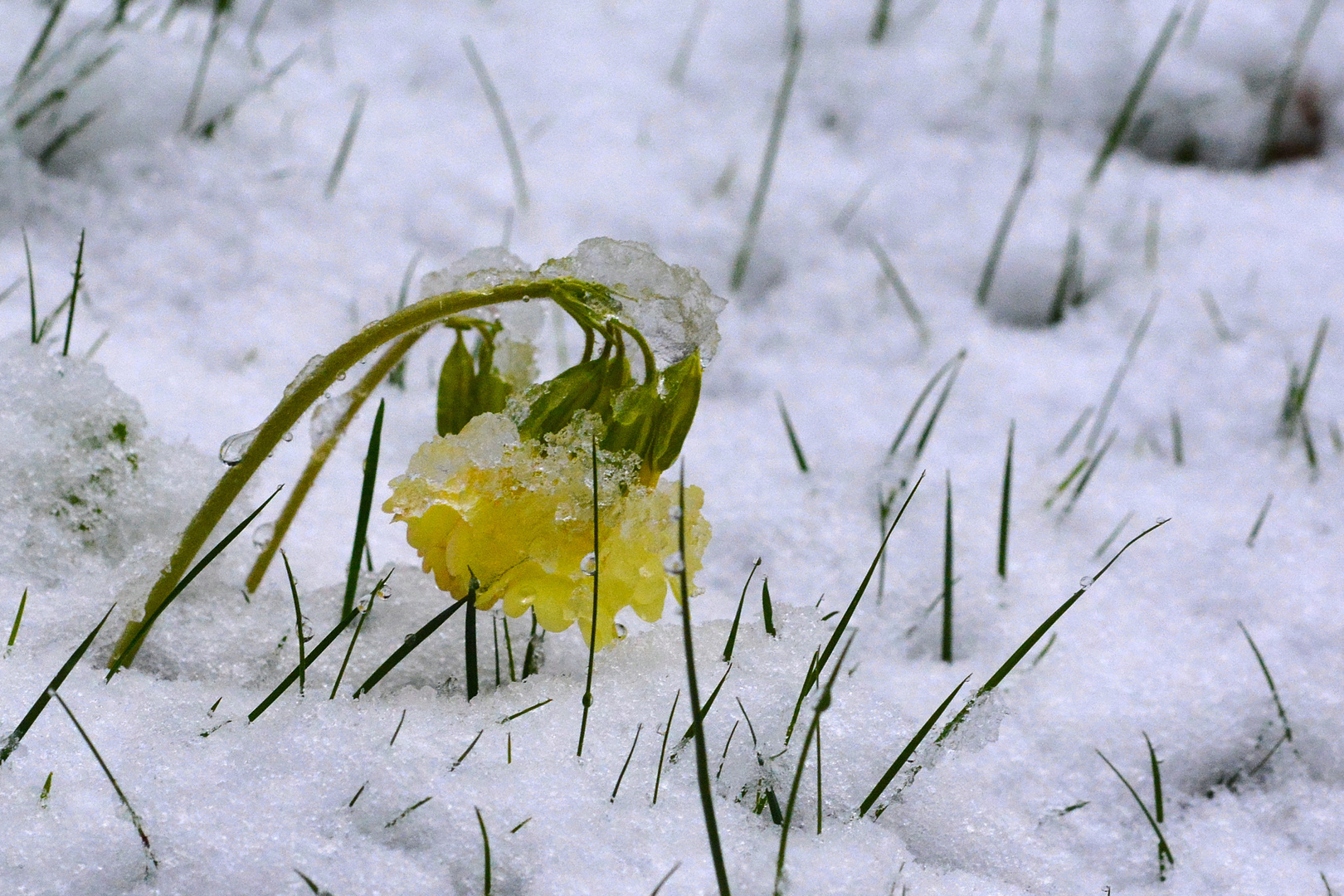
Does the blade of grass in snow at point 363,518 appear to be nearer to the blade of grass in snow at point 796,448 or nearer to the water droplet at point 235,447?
the water droplet at point 235,447

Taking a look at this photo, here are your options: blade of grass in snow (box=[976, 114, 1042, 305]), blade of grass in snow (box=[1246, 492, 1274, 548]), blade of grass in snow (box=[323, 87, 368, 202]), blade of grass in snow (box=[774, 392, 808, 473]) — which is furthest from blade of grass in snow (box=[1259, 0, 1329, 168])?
blade of grass in snow (box=[323, 87, 368, 202])

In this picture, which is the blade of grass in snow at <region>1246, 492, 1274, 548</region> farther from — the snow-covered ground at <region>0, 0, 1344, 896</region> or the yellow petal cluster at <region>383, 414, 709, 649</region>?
the yellow petal cluster at <region>383, 414, 709, 649</region>

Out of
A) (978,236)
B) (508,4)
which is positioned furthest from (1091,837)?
(508,4)

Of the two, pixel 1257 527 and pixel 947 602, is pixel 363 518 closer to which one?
pixel 947 602

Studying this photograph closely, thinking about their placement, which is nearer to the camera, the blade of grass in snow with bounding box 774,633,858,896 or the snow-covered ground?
the blade of grass in snow with bounding box 774,633,858,896

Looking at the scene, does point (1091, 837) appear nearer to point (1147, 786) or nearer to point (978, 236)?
point (1147, 786)
